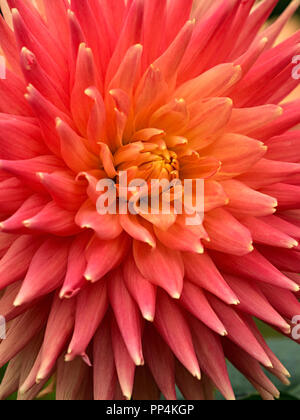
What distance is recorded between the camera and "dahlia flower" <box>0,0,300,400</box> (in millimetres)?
Result: 689

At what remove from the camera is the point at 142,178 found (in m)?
→ 0.75

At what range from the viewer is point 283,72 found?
78 cm

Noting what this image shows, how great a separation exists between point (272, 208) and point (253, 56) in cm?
23

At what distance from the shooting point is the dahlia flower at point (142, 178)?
0.69 m

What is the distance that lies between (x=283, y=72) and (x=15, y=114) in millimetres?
415

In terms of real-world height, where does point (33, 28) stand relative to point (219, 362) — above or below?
above

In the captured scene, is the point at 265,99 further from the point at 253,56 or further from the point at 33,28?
the point at 33,28
